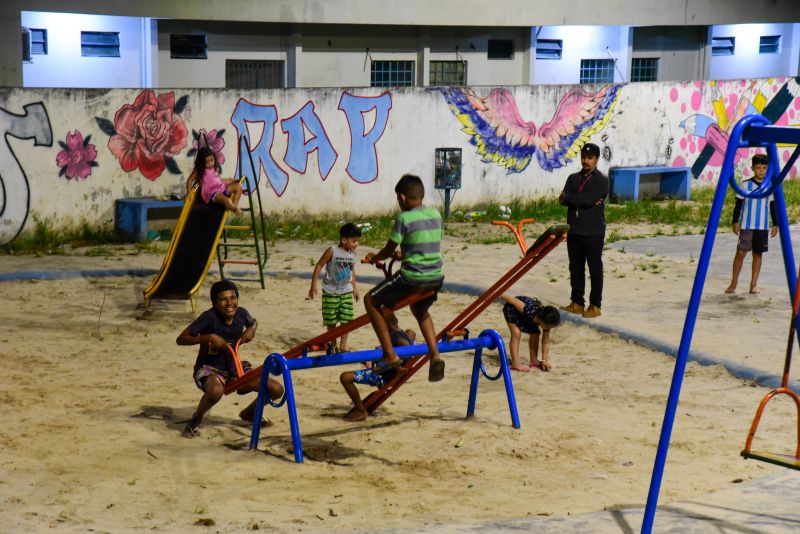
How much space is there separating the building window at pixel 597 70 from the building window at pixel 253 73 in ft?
26.9

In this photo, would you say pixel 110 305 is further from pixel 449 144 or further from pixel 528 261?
pixel 449 144

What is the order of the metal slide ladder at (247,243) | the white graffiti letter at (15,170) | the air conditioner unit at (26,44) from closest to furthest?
the metal slide ladder at (247,243), the white graffiti letter at (15,170), the air conditioner unit at (26,44)

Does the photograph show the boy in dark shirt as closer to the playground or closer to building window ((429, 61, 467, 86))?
the playground

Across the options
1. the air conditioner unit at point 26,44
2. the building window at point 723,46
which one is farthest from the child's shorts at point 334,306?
the building window at point 723,46

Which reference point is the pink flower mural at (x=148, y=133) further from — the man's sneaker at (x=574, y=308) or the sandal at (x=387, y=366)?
the sandal at (x=387, y=366)

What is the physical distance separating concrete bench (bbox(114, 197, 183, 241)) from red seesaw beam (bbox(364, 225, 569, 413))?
8.19 meters

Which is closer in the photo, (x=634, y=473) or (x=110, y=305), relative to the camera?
(x=634, y=473)

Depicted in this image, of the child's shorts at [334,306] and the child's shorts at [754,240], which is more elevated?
the child's shorts at [754,240]

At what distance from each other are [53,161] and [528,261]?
966 centimetres

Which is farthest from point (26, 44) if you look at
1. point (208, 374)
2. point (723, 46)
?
point (723, 46)

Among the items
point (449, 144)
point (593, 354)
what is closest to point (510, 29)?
point (449, 144)

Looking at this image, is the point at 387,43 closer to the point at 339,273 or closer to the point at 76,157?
the point at 76,157

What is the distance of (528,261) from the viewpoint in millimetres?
7906

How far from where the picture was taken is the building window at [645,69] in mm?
31656
